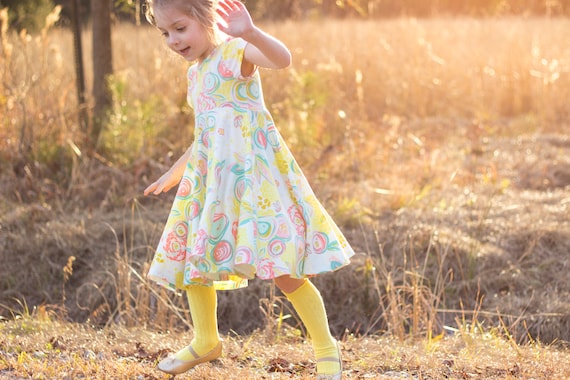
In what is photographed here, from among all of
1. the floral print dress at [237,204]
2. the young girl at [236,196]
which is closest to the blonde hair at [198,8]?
the young girl at [236,196]

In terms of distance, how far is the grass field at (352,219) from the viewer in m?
3.42

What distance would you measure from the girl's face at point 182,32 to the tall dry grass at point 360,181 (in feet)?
4.82

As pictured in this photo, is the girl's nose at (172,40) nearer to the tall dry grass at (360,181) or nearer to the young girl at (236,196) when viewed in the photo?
the young girl at (236,196)

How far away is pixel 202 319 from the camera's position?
280 centimetres

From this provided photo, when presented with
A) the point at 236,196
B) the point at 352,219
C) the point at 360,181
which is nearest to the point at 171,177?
the point at 236,196

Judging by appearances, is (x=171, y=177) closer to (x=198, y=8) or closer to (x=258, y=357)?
(x=198, y=8)

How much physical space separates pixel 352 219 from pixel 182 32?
2580 millimetres

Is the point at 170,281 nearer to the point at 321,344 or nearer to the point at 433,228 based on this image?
the point at 321,344

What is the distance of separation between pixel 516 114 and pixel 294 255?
597 centimetres

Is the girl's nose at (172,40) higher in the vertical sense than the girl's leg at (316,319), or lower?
higher

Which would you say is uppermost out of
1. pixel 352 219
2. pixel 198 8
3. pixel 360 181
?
pixel 198 8

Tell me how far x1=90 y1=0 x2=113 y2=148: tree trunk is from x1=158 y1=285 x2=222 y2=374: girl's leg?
353 centimetres

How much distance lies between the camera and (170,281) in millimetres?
2693

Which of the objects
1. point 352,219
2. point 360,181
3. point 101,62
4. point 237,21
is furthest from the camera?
point 101,62
